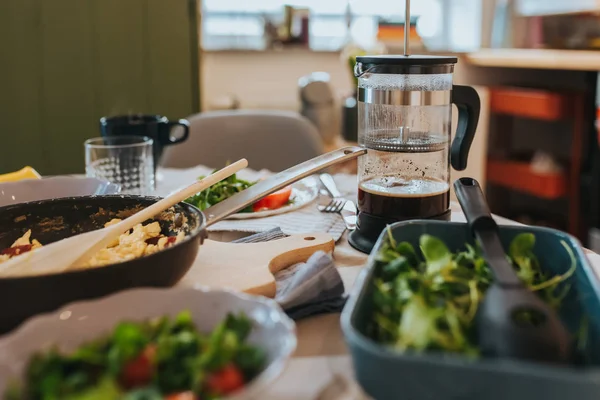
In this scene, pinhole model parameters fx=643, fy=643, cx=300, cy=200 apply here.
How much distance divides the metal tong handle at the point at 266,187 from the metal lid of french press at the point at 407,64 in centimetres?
12

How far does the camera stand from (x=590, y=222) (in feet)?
8.07

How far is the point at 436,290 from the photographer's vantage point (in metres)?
0.58

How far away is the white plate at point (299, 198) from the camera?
1051 millimetres

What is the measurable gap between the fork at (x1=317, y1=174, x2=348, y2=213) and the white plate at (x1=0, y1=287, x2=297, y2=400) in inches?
22.4

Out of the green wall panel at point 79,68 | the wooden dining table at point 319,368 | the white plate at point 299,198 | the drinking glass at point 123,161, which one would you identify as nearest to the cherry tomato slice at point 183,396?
the wooden dining table at point 319,368

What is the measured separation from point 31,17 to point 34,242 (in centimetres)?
152

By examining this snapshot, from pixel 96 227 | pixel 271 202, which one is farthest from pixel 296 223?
pixel 96 227

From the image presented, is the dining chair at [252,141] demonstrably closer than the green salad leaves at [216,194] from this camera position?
No

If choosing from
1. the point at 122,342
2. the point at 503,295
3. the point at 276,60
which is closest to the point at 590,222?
the point at 276,60

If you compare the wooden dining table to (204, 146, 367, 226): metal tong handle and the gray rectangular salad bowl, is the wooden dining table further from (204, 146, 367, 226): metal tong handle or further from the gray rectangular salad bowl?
(204, 146, 367, 226): metal tong handle

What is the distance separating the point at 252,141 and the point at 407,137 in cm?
92

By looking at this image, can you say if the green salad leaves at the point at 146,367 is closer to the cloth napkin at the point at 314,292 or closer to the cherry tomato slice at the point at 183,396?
the cherry tomato slice at the point at 183,396

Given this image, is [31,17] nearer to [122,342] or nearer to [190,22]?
[190,22]

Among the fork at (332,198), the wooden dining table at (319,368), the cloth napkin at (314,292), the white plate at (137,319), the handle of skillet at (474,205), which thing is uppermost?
the handle of skillet at (474,205)
